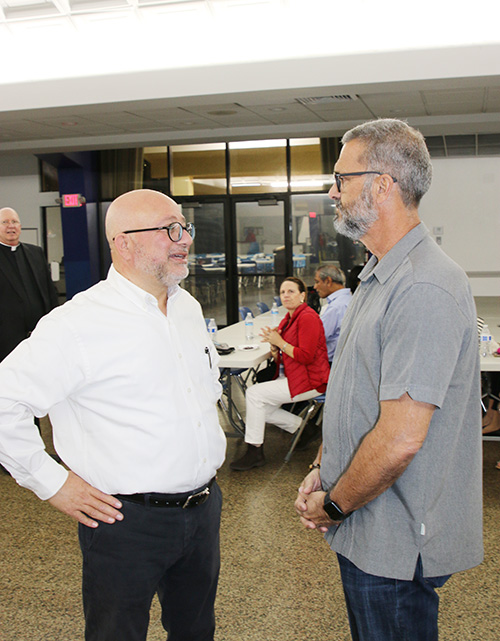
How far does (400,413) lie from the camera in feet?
4.36

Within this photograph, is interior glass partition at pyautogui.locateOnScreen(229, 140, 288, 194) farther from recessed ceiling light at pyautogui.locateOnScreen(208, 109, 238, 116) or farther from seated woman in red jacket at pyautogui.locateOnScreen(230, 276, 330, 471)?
seated woman in red jacket at pyautogui.locateOnScreen(230, 276, 330, 471)

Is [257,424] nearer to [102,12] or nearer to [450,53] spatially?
[450,53]

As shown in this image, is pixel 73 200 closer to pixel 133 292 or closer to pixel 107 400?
pixel 133 292

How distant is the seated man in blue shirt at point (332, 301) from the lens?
5.17 meters

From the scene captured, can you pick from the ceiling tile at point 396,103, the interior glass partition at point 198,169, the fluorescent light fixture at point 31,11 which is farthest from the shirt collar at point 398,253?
the interior glass partition at point 198,169

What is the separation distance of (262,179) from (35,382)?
32.7ft

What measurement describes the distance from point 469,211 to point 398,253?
24.3 feet

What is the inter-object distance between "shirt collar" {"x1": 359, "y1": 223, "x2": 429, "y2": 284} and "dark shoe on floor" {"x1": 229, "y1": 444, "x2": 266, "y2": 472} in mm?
3313

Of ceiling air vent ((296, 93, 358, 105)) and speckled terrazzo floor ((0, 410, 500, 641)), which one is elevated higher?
ceiling air vent ((296, 93, 358, 105))

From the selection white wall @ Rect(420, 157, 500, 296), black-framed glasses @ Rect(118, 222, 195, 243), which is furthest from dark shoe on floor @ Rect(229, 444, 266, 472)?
white wall @ Rect(420, 157, 500, 296)

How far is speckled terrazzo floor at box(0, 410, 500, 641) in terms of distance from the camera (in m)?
2.61

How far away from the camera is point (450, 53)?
6352mm

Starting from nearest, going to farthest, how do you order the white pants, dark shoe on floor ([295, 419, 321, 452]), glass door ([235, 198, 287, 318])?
the white pants < dark shoe on floor ([295, 419, 321, 452]) < glass door ([235, 198, 287, 318])

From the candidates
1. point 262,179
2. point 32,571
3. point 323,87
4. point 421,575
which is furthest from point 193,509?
point 262,179
